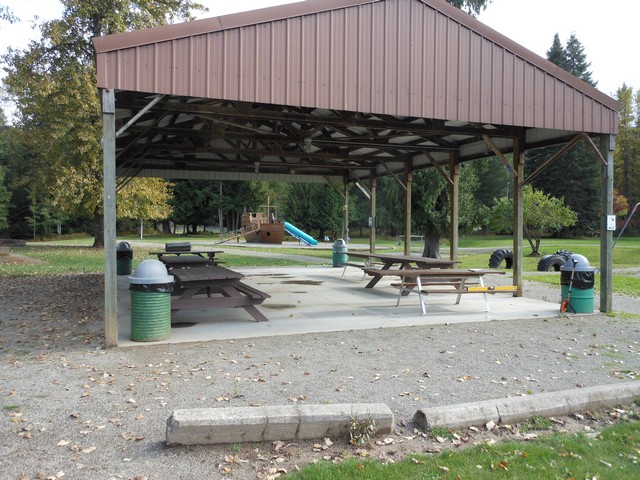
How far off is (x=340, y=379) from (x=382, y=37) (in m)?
5.44

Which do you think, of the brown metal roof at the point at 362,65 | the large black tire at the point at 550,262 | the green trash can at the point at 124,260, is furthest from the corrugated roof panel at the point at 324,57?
the large black tire at the point at 550,262

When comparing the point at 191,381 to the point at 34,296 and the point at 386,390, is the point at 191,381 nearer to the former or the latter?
the point at 386,390

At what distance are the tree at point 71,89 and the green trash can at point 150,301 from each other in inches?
779

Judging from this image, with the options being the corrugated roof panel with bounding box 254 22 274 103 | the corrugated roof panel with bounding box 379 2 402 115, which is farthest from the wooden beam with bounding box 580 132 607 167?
the corrugated roof panel with bounding box 254 22 274 103

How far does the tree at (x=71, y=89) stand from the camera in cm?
2466

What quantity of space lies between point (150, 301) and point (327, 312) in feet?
11.0

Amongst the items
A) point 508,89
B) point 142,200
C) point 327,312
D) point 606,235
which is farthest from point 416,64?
point 142,200

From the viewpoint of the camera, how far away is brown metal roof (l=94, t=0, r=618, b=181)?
6977 millimetres

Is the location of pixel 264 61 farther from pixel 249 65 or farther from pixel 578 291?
pixel 578 291

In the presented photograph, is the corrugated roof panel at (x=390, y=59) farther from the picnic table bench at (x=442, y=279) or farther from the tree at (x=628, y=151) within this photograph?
the tree at (x=628, y=151)

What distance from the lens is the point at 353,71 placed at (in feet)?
26.5

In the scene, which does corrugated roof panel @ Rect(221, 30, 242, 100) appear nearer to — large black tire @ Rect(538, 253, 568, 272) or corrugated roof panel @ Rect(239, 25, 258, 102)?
corrugated roof panel @ Rect(239, 25, 258, 102)

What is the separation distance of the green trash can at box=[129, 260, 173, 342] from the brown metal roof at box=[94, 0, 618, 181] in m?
2.31

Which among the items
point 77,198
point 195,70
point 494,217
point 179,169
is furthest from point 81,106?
point 494,217
